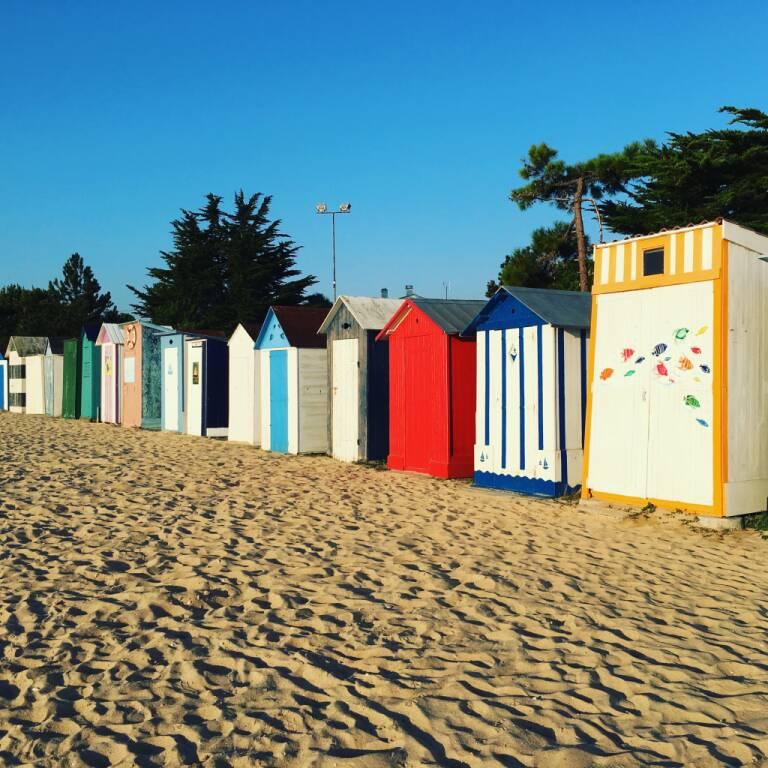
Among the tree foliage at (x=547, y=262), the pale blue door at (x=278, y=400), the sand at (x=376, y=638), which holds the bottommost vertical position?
the sand at (x=376, y=638)

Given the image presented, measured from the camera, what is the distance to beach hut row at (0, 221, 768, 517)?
7.54 meters

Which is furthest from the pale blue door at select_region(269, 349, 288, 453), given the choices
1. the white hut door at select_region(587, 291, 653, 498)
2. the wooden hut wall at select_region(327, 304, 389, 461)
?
the white hut door at select_region(587, 291, 653, 498)

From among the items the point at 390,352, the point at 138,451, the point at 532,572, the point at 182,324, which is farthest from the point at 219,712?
the point at 182,324

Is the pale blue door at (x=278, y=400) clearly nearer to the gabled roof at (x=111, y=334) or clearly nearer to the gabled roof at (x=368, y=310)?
the gabled roof at (x=368, y=310)

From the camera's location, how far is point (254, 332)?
15992mm

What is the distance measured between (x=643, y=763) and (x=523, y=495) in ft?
21.1

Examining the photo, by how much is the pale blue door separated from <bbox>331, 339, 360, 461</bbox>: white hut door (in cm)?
120

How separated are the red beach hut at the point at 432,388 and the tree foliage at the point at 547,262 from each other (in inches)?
518

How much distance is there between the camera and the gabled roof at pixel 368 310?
12836 mm

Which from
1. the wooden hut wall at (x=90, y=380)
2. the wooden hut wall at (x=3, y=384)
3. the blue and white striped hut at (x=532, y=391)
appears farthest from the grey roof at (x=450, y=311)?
the wooden hut wall at (x=3, y=384)

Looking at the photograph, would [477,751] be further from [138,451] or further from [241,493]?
[138,451]

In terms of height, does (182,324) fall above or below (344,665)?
above

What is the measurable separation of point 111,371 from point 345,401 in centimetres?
1109

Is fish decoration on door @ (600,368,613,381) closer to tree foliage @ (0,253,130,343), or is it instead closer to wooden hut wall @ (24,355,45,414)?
wooden hut wall @ (24,355,45,414)
